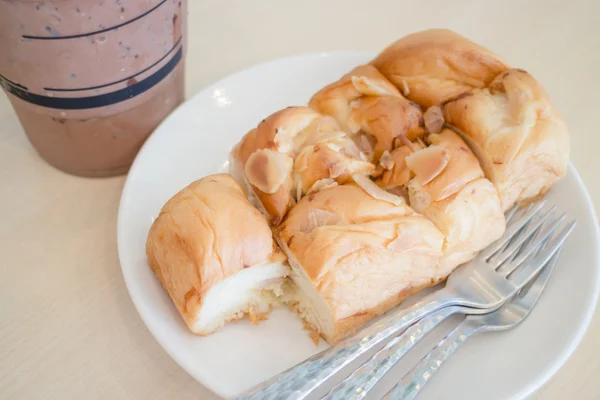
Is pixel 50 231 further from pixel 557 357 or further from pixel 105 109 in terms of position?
pixel 557 357

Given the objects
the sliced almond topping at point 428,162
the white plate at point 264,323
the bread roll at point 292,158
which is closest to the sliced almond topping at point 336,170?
the bread roll at point 292,158

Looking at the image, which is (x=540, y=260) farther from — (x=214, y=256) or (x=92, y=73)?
(x=92, y=73)

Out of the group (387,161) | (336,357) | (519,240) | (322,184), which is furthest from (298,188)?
(519,240)

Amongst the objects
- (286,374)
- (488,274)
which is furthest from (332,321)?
(488,274)

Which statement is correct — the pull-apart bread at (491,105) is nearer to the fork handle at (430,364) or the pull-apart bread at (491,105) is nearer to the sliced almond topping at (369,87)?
the sliced almond topping at (369,87)

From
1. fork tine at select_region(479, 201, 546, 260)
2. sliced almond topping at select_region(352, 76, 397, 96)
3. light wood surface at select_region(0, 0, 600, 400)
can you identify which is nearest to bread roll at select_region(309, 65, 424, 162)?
sliced almond topping at select_region(352, 76, 397, 96)
